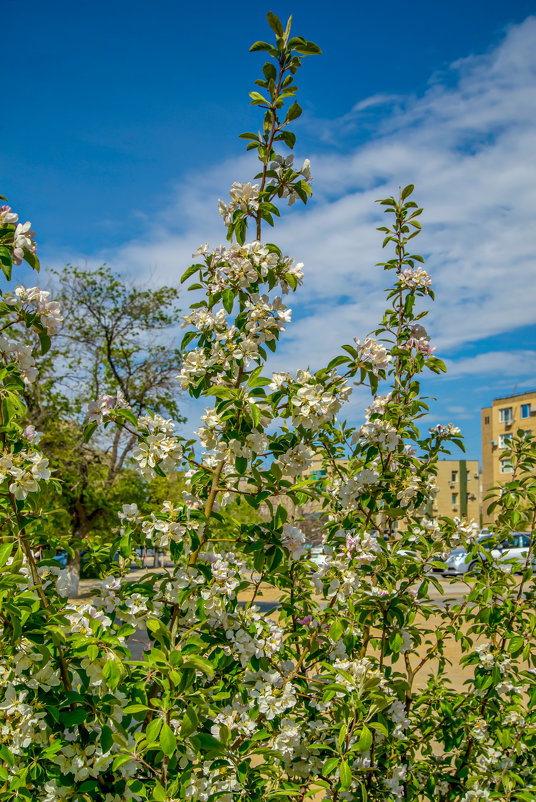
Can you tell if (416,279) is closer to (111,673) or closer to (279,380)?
(279,380)

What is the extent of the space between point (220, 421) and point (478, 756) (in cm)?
193

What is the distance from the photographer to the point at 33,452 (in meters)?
1.79

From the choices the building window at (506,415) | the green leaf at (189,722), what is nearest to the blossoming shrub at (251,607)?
the green leaf at (189,722)

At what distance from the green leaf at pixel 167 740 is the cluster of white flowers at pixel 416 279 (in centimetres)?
196

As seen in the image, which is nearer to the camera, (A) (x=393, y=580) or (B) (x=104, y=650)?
(B) (x=104, y=650)

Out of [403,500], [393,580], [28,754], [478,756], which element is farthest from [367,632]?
[28,754]

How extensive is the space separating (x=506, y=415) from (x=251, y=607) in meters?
47.8

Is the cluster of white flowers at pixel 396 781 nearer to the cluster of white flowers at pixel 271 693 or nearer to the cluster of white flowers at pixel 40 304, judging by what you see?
the cluster of white flowers at pixel 271 693

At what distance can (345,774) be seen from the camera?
1.79m

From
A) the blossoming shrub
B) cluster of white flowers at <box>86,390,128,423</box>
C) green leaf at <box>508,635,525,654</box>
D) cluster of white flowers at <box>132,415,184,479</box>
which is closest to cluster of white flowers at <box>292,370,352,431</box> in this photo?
the blossoming shrub

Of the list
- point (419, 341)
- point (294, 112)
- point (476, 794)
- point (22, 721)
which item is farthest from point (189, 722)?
point (294, 112)

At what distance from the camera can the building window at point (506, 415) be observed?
4606 cm

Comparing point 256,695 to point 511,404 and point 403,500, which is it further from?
point 511,404

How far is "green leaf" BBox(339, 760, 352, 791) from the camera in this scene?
69.5 inches
